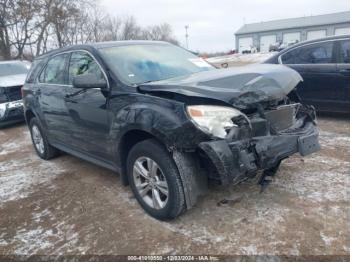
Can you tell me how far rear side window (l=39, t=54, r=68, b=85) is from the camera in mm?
4449

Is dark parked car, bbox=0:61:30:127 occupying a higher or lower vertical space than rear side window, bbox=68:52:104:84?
lower

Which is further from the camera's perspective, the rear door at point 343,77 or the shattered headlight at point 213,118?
the rear door at point 343,77

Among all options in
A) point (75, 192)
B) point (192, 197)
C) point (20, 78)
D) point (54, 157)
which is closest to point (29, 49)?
point (20, 78)

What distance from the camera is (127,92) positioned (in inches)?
127

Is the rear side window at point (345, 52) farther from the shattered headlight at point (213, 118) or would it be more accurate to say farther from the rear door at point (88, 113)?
the rear door at point (88, 113)

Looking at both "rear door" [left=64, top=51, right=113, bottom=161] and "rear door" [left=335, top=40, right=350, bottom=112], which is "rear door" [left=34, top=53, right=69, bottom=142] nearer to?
"rear door" [left=64, top=51, right=113, bottom=161]

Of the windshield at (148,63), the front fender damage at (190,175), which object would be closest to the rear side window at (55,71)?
the windshield at (148,63)

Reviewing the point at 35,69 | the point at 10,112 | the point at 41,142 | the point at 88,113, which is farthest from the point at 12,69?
the point at 88,113

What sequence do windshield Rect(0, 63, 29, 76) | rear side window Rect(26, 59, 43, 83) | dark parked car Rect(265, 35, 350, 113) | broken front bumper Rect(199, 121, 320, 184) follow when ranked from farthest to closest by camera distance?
1. windshield Rect(0, 63, 29, 76)
2. dark parked car Rect(265, 35, 350, 113)
3. rear side window Rect(26, 59, 43, 83)
4. broken front bumper Rect(199, 121, 320, 184)

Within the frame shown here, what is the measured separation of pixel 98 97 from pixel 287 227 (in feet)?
7.68

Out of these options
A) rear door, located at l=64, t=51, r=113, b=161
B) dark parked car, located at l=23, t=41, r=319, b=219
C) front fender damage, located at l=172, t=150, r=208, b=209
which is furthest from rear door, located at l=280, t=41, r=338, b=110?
rear door, located at l=64, t=51, r=113, b=161

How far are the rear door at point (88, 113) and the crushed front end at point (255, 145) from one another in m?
1.43

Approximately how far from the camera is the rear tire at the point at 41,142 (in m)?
5.32

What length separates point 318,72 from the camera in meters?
6.00
